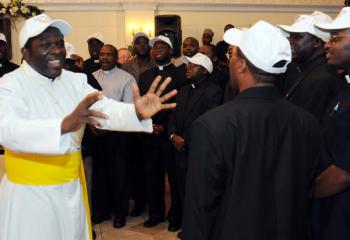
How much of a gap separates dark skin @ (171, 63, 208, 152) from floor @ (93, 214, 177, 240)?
3.07 feet

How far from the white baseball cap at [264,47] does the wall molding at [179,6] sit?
26.8 feet

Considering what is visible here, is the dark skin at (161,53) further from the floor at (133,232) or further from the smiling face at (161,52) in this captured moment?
the floor at (133,232)

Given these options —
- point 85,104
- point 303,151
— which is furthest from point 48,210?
point 303,151

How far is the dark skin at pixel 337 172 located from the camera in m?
2.18

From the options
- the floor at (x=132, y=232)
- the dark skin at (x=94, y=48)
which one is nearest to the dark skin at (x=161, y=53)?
the dark skin at (x=94, y=48)

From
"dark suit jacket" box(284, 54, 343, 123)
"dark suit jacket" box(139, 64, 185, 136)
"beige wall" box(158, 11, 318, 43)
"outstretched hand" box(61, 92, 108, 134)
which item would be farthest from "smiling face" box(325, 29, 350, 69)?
"beige wall" box(158, 11, 318, 43)

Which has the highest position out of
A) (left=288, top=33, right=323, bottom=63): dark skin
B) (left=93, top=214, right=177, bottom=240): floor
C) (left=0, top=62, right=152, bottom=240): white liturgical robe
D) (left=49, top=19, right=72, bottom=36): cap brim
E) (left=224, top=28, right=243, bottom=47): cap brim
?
(left=49, top=19, right=72, bottom=36): cap brim

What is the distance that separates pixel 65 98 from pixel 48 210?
0.63 meters

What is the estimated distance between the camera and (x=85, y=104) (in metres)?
2.00

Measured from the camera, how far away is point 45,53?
247 centimetres

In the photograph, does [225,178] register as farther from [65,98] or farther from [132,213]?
[132,213]

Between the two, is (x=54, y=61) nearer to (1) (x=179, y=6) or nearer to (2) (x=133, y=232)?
(2) (x=133, y=232)

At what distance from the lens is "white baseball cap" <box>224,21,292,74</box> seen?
6.44 feet

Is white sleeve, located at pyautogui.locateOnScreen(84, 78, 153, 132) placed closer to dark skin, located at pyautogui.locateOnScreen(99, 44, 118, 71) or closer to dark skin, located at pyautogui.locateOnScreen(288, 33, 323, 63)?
dark skin, located at pyautogui.locateOnScreen(288, 33, 323, 63)
